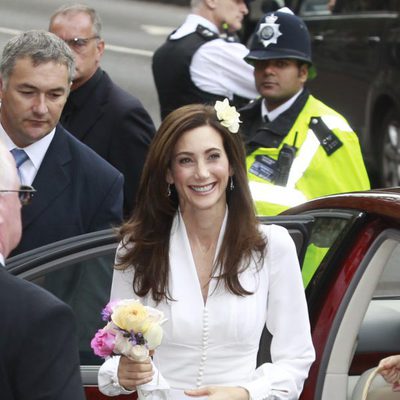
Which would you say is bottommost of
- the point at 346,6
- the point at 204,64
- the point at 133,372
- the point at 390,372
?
the point at 390,372

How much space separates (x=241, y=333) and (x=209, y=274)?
0.72ft

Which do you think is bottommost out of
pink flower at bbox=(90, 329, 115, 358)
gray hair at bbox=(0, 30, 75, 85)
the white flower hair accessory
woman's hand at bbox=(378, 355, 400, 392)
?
woman's hand at bbox=(378, 355, 400, 392)

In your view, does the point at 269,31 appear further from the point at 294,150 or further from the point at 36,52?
the point at 36,52

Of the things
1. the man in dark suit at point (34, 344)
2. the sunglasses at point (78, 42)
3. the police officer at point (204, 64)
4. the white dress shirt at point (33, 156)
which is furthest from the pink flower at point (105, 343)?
the police officer at point (204, 64)

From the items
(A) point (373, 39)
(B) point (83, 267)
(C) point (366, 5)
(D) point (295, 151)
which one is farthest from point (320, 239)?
(C) point (366, 5)

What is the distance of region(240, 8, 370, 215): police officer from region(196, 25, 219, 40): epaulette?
105cm

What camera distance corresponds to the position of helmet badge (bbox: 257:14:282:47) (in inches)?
244

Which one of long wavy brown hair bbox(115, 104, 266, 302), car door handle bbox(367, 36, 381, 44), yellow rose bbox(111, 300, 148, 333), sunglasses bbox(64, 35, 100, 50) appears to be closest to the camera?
yellow rose bbox(111, 300, 148, 333)

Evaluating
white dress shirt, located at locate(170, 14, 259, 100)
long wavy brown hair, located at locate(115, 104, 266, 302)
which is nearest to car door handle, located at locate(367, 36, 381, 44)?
white dress shirt, located at locate(170, 14, 259, 100)

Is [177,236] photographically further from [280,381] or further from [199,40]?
[199,40]

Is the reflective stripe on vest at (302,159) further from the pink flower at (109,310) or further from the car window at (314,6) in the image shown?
the car window at (314,6)

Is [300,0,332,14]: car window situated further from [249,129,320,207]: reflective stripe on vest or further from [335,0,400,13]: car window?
[249,129,320,207]: reflective stripe on vest

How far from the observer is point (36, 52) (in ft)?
16.7

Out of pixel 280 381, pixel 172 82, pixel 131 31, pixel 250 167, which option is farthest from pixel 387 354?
pixel 131 31
